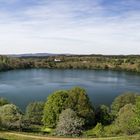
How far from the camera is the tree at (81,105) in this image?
4291 cm

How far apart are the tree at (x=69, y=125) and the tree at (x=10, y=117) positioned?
190 inches

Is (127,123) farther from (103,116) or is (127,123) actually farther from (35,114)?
(35,114)

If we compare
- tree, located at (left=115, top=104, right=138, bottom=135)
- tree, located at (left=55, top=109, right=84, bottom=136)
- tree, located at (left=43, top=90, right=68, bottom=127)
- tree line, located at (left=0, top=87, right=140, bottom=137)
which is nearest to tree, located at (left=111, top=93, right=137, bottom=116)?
tree line, located at (left=0, top=87, right=140, bottom=137)

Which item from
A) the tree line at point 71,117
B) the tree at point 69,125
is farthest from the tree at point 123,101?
the tree at point 69,125

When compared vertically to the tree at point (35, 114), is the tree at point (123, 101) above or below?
above

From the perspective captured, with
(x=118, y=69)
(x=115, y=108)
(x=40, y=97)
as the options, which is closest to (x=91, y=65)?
(x=118, y=69)

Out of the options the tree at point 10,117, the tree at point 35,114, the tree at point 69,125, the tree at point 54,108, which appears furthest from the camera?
the tree at point 35,114

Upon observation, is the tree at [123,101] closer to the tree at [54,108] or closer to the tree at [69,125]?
the tree at [54,108]

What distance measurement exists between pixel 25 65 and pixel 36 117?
14048cm

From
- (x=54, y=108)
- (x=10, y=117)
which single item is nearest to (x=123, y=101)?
(x=54, y=108)

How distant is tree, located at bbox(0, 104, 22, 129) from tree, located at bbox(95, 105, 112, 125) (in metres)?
11.6

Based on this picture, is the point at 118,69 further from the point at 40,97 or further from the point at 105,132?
the point at 105,132

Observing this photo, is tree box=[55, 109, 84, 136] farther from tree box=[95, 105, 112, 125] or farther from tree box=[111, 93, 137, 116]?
tree box=[111, 93, 137, 116]

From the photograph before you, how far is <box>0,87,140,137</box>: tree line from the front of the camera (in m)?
35.1
